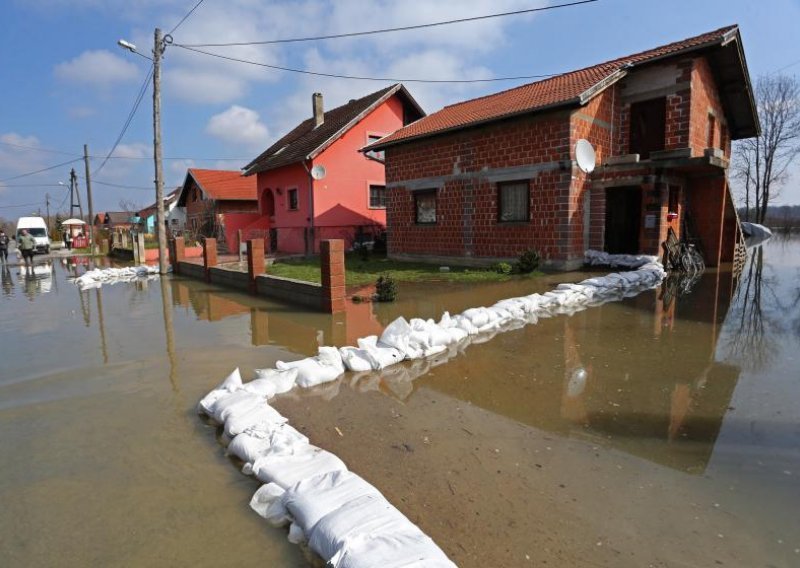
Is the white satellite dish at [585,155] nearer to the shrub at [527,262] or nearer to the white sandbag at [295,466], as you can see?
the shrub at [527,262]

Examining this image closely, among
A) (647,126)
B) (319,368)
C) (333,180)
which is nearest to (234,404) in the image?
(319,368)

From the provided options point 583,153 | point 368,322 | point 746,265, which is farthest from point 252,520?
point 746,265

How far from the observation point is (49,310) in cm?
975

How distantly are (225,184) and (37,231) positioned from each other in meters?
15.3

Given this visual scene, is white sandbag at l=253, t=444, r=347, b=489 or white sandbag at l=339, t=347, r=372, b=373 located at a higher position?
white sandbag at l=339, t=347, r=372, b=373

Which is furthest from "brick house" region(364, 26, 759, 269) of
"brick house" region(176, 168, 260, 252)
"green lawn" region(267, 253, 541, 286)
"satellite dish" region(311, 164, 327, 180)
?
"brick house" region(176, 168, 260, 252)

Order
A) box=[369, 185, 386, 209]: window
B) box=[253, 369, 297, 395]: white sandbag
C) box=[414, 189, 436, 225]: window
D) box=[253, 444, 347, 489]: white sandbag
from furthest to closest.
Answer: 1. box=[369, 185, 386, 209]: window
2. box=[414, 189, 436, 225]: window
3. box=[253, 369, 297, 395]: white sandbag
4. box=[253, 444, 347, 489]: white sandbag

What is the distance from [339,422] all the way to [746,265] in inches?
621

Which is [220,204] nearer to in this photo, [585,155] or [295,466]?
[585,155]

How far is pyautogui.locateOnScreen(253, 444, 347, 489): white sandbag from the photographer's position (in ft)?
9.10

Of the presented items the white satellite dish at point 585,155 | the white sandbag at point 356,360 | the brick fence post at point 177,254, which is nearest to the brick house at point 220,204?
the brick fence post at point 177,254

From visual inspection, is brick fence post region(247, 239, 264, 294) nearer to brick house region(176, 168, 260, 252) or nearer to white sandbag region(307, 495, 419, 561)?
white sandbag region(307, 495, 419, 561)

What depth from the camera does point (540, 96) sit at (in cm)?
1252

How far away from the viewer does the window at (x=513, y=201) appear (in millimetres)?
12266
